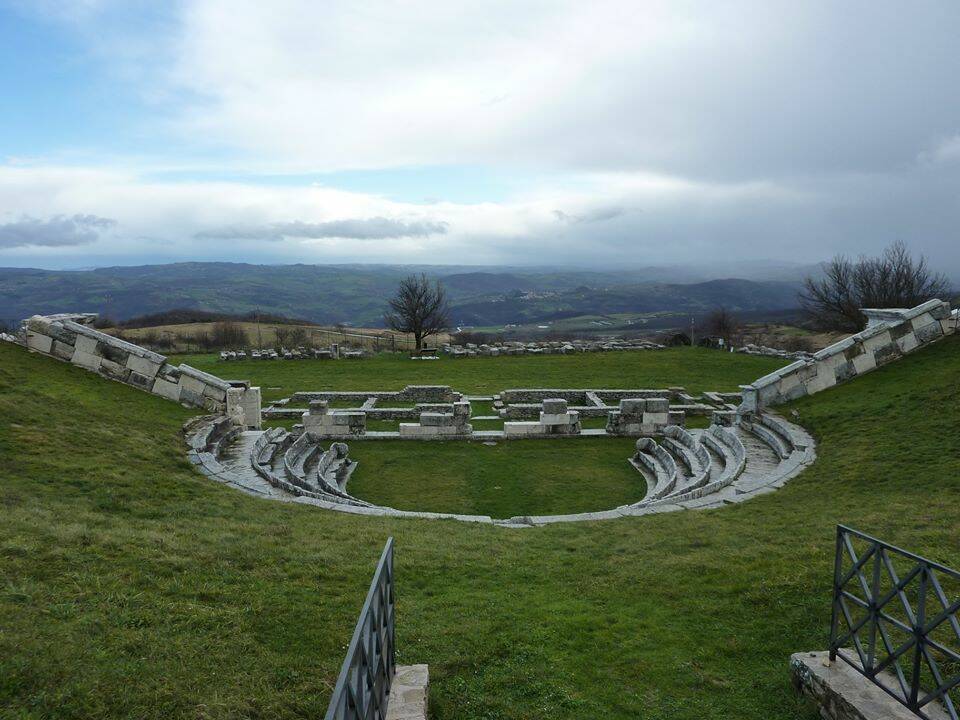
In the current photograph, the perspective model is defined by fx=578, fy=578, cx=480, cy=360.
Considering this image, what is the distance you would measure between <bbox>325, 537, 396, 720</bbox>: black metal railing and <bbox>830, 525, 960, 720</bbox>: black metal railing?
347cm

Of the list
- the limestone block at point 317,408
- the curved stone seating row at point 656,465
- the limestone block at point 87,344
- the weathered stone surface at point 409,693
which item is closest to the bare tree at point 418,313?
the limestone block at point 317,408

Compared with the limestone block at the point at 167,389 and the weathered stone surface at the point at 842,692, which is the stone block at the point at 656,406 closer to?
the weathered stone surface at the point at 842,692

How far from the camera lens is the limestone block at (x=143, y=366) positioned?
56.3 feet

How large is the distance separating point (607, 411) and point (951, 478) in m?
11.9

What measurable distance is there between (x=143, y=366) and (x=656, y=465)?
15173mm

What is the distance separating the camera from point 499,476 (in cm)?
1520

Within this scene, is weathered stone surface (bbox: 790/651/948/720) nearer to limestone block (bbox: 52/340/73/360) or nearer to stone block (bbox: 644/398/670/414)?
stone block (bbox: 644/398/670/414)

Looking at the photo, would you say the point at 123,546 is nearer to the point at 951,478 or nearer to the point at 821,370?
the point at 951,478

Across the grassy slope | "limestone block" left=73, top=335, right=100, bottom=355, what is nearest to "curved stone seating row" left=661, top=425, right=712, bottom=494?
the grassy slope

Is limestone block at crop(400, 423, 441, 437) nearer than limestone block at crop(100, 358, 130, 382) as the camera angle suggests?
No

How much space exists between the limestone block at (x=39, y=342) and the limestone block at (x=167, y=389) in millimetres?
3130

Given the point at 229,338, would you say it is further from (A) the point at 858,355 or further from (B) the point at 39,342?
(A) the point at 858,355

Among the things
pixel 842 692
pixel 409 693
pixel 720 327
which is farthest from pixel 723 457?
pixel 720 327

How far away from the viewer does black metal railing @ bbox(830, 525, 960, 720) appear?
386cm
